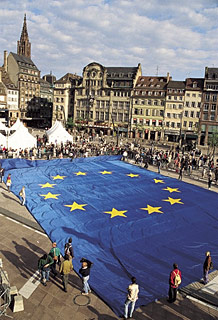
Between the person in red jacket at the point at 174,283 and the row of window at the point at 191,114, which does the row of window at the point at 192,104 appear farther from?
the person in red jacket at the point at 174,283

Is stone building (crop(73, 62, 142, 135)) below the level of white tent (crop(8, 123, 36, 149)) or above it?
above

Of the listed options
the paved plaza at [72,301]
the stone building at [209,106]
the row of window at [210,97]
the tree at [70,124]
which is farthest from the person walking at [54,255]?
the tree at [70,124]

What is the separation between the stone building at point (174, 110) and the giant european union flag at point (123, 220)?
144 ft

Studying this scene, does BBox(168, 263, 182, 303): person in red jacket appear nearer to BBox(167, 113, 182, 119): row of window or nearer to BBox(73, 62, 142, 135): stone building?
BBox(167, 113, 182, 119): row of window

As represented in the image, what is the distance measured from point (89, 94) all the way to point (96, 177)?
57.1m

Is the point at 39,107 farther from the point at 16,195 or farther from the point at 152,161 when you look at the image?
the point at 16,195

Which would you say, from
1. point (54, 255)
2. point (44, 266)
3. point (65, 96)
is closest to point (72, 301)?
point (44, 266)

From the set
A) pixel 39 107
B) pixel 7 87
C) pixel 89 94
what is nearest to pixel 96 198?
pixel 89 94

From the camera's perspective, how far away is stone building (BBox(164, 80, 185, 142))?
231 feet

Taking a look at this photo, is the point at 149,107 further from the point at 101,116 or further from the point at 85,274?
the point at 85,274

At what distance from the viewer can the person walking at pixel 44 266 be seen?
35.8 feet

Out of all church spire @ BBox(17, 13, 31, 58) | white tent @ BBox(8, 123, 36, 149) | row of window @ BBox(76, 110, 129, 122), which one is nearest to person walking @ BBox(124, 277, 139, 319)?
white tent @ BBox(8, 123, 36, 149)

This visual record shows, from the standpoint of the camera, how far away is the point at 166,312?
10.0 metres

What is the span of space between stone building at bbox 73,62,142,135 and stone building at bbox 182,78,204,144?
49.1ft
